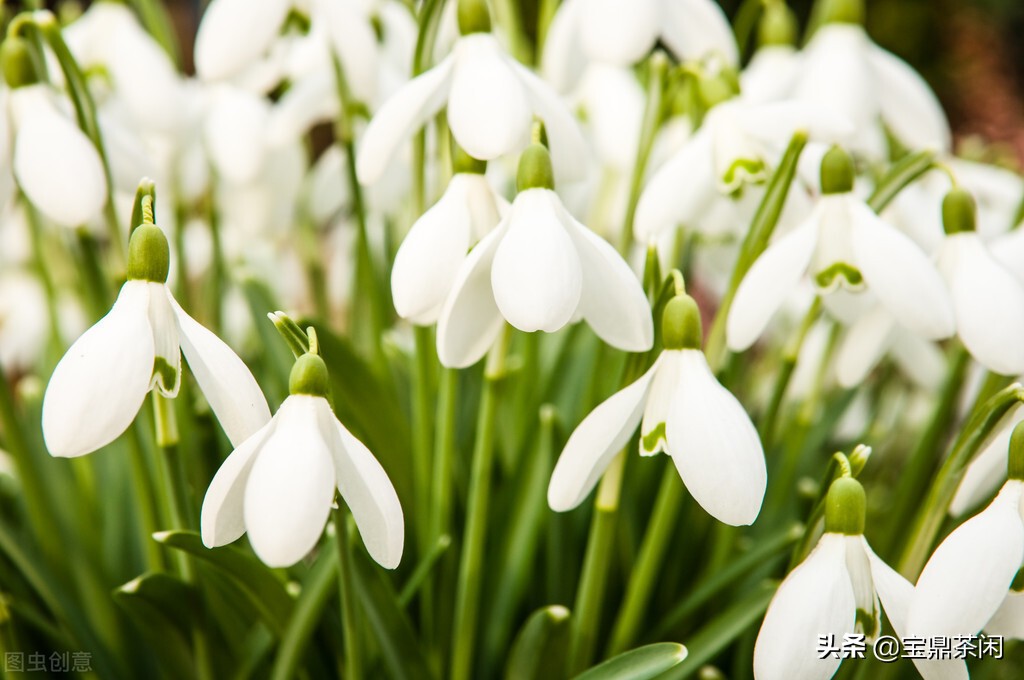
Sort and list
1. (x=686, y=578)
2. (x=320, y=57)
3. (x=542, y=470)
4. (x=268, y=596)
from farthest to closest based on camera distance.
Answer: (x=320, y=57) → (x=686, y=578) → (x=542, y=470) → (x=268, y=596)

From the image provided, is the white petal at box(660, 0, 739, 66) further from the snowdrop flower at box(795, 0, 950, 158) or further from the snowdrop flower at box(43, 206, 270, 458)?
the snowdrop flower at box(43, 206, 270, 458)

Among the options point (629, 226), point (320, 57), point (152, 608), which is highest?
point (320, 57)

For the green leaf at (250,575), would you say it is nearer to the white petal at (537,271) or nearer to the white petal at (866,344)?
the white petal at (537,271)

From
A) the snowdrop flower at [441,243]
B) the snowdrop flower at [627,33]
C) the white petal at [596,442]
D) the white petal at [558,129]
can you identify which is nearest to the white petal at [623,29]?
the snowdrop flower at [627,33]

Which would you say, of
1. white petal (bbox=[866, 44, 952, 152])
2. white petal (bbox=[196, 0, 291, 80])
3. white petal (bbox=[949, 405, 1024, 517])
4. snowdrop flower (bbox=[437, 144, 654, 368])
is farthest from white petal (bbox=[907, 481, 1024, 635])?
white petal (bbox=[196, 0, 291, 80])

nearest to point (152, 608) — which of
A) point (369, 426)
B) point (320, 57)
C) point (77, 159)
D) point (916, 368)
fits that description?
point (369, 426)

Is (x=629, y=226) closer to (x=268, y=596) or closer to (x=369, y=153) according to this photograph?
(x=369, y=153)

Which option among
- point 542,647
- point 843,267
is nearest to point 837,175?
point 843,267
